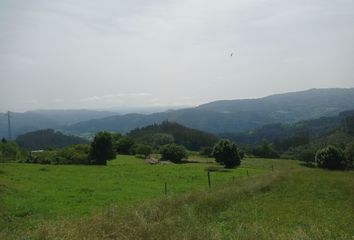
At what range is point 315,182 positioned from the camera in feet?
138

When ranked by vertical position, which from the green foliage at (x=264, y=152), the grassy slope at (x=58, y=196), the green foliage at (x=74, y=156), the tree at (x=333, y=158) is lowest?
the green foliage at (x=264, y=152)

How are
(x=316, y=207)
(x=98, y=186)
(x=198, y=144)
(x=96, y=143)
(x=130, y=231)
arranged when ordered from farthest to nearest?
(x=198, y=144) → (x=96, y=143) → (x=98, y=186) → (x=316, y=207) → (x=130, y=231)

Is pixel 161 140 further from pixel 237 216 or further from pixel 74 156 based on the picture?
pixel 237 216

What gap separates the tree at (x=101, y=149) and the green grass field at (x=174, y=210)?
26.0 metres

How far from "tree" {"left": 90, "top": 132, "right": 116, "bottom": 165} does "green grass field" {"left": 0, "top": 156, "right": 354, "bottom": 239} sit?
26047 mm

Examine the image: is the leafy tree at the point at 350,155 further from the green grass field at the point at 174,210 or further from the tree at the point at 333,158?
the green grass field at the point at 174,210

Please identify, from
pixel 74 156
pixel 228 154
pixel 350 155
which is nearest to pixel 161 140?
pixel 350 155

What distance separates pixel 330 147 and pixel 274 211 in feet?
187

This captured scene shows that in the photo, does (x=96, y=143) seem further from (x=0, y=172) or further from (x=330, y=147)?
(x=330, y=147)

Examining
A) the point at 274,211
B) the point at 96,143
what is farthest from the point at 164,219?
the point at 96,143

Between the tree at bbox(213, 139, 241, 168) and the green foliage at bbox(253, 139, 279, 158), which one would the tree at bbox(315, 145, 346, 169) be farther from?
the green foliage at bbox(253, 139, 279, 158)

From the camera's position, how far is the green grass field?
1239 centimetres

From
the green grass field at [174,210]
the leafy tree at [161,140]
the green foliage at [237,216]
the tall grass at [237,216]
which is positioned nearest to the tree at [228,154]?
the green grass field at [174,210]

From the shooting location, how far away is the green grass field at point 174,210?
1239 cm
